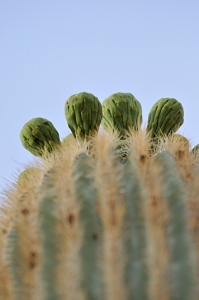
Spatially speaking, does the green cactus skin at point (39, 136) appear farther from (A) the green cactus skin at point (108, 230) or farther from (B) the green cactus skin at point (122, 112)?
(A) the green cactus skin at point (108, 230)

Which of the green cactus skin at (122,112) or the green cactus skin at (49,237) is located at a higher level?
the green cactus skin at (122,112)

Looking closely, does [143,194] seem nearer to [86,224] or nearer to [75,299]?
[86,224]

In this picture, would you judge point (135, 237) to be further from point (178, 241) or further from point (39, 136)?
point (39, 136)

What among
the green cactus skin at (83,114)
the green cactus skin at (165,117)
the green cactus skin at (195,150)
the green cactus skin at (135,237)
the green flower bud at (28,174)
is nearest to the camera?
the green cactus skin at (135,237)

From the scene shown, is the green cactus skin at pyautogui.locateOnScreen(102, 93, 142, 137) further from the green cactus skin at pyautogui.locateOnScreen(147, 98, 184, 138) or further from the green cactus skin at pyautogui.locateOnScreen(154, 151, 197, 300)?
the green cactus skin at pyautogui.locateOnScreen(154, 151, 197, 300)

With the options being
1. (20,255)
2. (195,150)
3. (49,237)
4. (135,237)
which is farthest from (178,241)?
(195,150)

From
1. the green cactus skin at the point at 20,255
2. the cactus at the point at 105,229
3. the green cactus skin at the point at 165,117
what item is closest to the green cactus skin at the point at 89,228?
the cactus at the point at 105,229

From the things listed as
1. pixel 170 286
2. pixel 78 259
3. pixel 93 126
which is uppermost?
pixel 93 126

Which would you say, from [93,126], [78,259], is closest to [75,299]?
[78,259]
